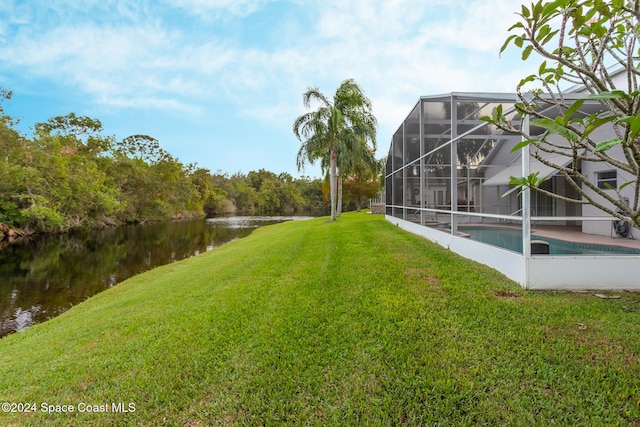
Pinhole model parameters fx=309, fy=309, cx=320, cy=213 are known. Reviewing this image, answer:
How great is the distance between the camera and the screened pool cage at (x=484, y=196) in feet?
14.8

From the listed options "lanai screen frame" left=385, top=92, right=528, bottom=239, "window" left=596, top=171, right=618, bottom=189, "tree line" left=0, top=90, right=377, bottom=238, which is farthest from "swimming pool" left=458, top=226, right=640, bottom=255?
"tree line" left=0, top=90, right=377, bottom=238

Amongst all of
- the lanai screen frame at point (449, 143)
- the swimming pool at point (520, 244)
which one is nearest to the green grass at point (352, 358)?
the swimming pool at point (520, 244)

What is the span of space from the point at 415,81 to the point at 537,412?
15110mm

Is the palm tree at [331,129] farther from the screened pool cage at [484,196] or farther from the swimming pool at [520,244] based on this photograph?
the swimming pool at [520,244]

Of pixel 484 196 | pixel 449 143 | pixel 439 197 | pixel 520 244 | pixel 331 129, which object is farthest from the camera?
pixel 331 129

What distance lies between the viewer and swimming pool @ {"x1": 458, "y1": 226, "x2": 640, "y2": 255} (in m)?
4.68

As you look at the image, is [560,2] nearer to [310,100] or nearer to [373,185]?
[310,100]

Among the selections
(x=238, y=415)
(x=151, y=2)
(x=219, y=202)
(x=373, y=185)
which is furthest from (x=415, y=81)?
(x=219, y=202)

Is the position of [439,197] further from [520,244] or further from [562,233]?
[520,244]

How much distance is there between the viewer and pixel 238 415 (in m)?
2.38

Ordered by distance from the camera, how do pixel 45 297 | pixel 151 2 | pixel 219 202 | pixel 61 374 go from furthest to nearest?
1. pixel 219 202
2. pixel 151 2
3. pixel 45 297
4. pixel 61 374

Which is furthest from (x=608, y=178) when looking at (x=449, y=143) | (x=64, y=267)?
(x=64, y=267)

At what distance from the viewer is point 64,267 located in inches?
471

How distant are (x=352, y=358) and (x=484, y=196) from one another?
9879 millimetres
